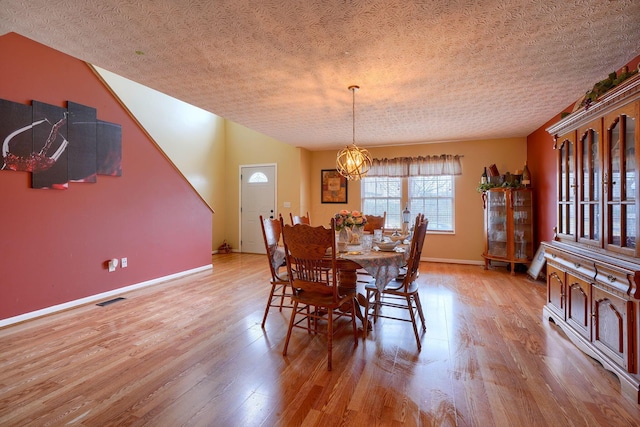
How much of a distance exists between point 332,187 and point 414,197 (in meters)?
1.82

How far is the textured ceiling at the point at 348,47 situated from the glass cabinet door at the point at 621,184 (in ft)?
2.45

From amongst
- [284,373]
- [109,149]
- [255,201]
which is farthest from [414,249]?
[255,201]

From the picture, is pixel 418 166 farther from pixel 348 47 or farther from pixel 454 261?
pixel 348 47

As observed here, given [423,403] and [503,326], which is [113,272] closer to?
[423,403]

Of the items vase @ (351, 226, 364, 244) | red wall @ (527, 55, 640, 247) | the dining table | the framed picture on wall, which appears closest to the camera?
the dining table

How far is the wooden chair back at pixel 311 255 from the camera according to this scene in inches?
85.0

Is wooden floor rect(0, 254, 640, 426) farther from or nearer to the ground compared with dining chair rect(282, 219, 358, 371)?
nearer to the ground

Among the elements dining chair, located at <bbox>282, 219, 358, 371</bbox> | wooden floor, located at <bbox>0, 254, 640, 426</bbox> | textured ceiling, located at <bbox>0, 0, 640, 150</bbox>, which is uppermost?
textured ceiling, located at <bbox>0, 0, 640, 150</bbox>

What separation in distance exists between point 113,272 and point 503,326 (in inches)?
178

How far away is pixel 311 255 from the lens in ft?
7.38

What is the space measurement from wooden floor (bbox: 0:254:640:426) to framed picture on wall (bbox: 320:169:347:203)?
3.85 m

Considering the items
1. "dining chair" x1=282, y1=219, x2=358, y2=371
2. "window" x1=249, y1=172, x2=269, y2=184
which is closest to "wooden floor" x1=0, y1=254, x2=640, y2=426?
"dining chair" x1=282, y1=219, x2=358, y2=371

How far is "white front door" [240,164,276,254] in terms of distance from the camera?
6945 mm

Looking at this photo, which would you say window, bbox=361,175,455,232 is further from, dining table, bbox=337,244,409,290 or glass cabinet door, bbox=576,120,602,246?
dining table, bbox=337,244,409,290
